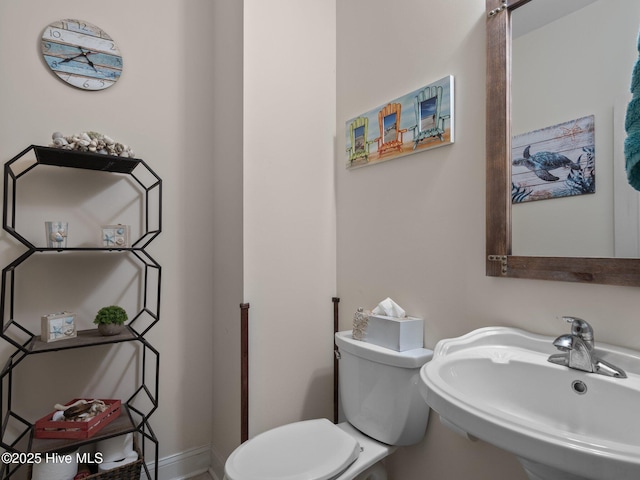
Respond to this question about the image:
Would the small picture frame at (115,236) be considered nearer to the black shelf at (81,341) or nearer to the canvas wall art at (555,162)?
the black shelf at (81,341)

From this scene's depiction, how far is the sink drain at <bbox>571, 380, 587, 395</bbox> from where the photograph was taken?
83cm

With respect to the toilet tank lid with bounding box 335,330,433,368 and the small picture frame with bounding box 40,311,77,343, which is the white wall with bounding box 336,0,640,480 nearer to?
the toilet tank lid with bounding box 335,330,433,368

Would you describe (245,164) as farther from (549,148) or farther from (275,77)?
(549,148)

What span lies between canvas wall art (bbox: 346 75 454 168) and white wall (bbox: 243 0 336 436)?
18 cm

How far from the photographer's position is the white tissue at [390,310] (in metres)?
1.35

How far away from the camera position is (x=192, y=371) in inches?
67.4

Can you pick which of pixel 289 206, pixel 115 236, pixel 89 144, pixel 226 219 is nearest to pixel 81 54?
pixel 89 144

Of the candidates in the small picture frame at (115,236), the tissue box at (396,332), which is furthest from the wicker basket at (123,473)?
the tissue box at (396,332)

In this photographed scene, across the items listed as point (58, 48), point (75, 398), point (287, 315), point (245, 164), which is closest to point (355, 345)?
point (287, 315)

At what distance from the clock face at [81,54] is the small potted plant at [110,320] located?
89 cm

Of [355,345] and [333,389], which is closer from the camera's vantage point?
[355,345]

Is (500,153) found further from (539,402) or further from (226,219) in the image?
(226,219)

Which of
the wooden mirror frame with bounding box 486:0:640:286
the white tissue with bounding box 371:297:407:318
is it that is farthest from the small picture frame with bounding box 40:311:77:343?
the wooden mirror frame with bounding box 486:0:640:286

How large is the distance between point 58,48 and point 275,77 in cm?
84
